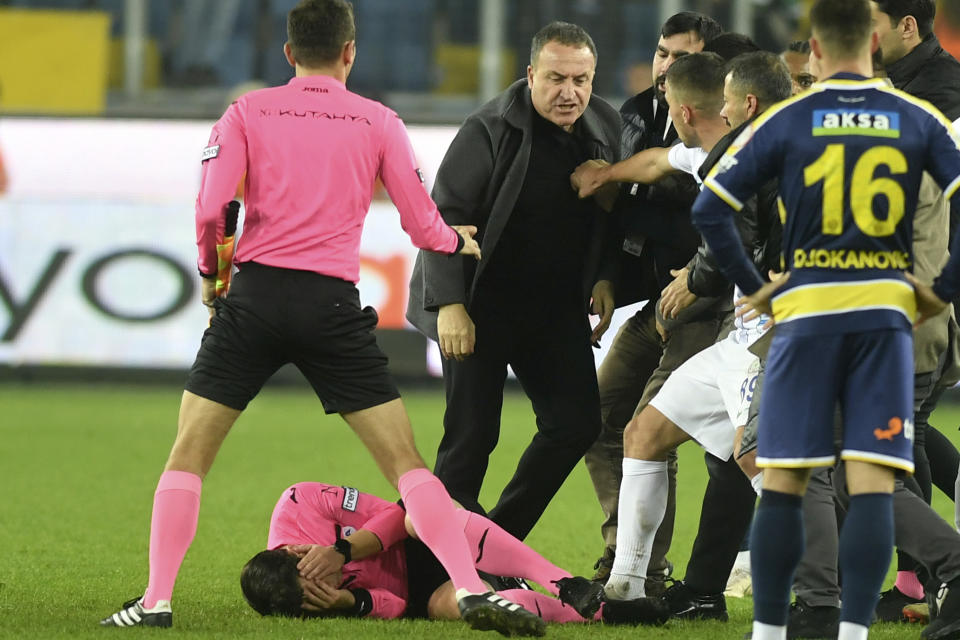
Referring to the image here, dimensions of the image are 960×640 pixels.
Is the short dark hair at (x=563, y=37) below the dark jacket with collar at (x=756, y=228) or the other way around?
the other way around

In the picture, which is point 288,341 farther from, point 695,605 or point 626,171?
point 695,605

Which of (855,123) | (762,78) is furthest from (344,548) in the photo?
(855,123)

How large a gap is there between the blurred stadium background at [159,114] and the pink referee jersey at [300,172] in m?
7.32

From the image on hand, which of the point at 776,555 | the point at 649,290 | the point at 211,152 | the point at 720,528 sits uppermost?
the point at 211,152

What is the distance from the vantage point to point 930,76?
5.31m

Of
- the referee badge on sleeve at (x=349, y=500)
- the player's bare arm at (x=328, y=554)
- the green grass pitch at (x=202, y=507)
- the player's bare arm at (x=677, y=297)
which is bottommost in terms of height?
the green grass pitch at (x=202, y=507)

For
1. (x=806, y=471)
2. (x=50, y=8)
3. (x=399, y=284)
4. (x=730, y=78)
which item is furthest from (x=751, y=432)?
(x=50, y=8)

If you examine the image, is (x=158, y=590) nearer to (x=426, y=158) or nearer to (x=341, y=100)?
(x=341, y=100)

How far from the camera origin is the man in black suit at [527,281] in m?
5.36

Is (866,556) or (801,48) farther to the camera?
(801,48)

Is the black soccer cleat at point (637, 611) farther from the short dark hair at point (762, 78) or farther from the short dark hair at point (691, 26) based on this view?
the short dark hair at point (691, 26)

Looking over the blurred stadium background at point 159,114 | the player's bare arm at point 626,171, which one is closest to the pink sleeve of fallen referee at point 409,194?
the player's bare arm at point 626,171

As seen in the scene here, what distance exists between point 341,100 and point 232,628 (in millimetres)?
1599

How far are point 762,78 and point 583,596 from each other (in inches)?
65.4
